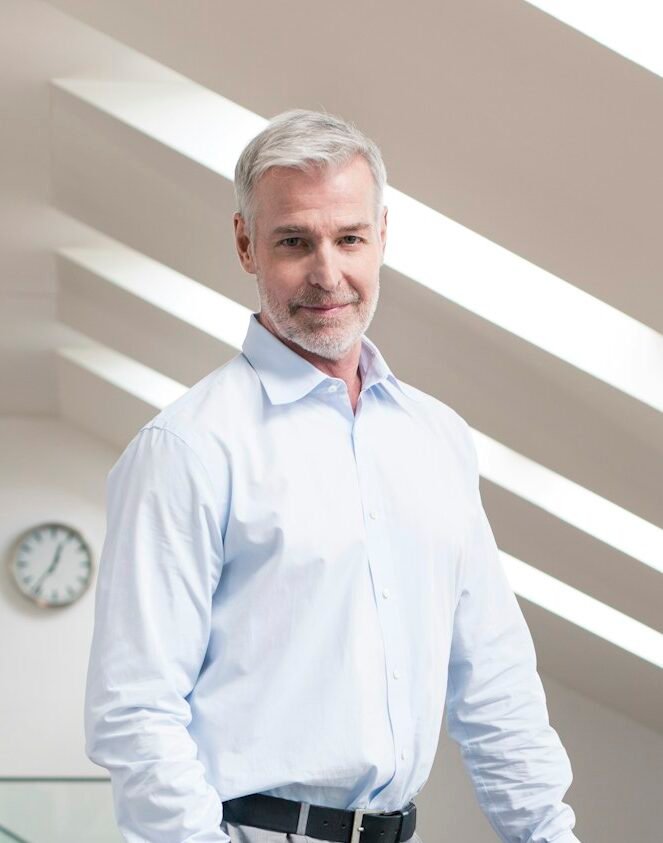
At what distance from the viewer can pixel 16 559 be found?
7.86m

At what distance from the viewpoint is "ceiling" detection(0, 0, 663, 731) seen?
2.31 metres

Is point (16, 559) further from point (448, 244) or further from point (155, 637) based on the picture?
point (155, 637)

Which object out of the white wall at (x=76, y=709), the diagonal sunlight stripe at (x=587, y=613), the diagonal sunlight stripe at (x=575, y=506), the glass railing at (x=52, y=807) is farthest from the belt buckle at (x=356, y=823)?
the white wall at (x=76, y=709)

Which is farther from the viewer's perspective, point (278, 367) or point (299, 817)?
point (278, 367)

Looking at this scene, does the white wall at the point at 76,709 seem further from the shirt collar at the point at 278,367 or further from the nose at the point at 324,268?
the nose at the point at 324,268

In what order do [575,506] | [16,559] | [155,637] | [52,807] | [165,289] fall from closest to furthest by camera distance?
[155,637] → [52,807] → [575,506] → [165,289] → [16,559]

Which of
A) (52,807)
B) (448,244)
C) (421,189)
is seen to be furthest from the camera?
(52,807)

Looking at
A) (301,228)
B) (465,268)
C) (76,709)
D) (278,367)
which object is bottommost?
(278,367)

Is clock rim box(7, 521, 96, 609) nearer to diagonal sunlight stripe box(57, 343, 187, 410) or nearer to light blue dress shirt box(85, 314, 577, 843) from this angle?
diagonal sunlight stripe box(57, 343, 187, 410)

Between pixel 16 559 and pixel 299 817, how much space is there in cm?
658

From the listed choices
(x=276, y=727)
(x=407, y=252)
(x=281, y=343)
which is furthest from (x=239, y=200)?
(x=407, y=252)

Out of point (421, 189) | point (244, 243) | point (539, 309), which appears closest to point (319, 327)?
point (244, 243)

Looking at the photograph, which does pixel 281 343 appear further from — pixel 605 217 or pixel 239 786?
pixel 605 217

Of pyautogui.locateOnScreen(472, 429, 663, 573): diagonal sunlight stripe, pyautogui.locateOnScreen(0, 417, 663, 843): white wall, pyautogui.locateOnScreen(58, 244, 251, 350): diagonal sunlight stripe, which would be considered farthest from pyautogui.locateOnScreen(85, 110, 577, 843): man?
pyautogui.locateOnScreen(0, 417, 663, 843): white wall
